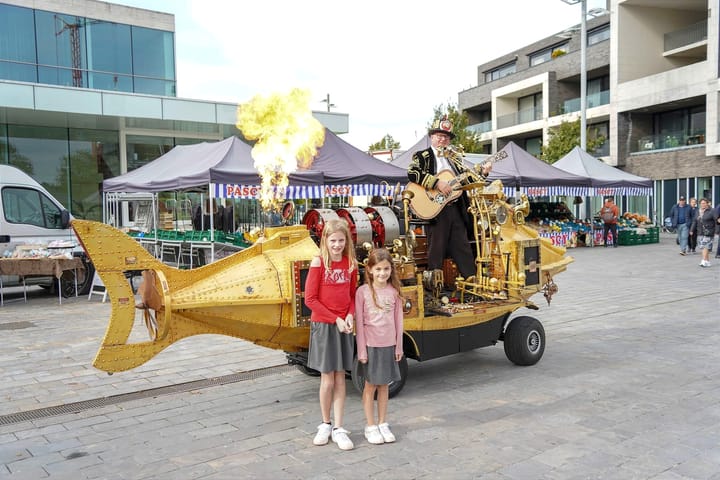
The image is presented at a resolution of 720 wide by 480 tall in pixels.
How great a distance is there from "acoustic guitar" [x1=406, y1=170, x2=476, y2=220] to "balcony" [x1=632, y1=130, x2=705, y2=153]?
29.6 metres

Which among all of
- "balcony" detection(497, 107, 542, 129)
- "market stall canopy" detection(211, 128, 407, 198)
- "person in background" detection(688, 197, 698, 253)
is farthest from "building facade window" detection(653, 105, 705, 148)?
"market stall canopy" detection(211, 128, 407, 198)

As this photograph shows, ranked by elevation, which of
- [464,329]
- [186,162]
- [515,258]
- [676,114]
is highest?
[676,114]

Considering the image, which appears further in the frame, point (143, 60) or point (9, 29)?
point (143, 60)

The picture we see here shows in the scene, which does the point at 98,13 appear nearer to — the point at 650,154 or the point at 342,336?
the point at 342,336

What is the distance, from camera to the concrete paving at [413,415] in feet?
A: 12.6

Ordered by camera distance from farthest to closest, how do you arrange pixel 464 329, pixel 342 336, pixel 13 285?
pixel 13 285, pixel 464 329, pixel 342 336

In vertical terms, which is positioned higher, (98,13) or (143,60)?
(98,13)

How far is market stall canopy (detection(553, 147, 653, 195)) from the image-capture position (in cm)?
2114

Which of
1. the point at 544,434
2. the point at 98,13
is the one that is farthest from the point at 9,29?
the point at 544,434

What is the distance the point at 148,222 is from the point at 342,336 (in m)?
16.2

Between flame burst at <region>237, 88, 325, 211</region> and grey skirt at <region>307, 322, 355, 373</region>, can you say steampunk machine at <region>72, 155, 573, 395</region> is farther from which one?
flame burst at <region>237, 88, 325, 211</region>

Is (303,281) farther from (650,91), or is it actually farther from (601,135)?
(601,135)

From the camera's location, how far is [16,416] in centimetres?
496

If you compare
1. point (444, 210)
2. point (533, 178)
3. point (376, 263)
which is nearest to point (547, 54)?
point (533, 178)
